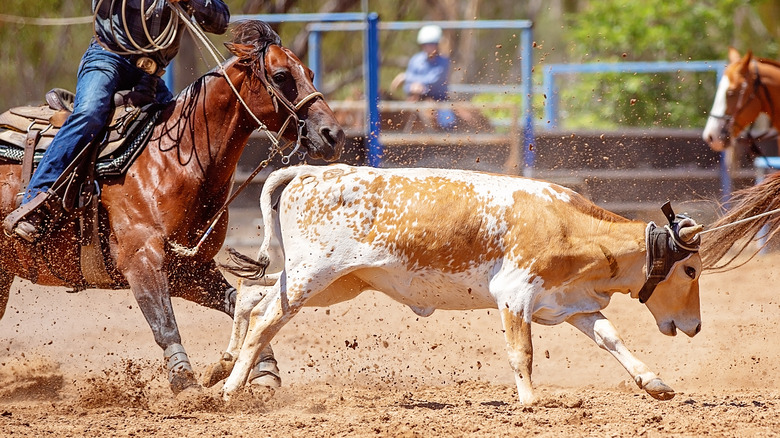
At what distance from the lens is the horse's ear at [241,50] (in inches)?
243

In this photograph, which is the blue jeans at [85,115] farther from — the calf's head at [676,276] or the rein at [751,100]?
the rein at [751,100]

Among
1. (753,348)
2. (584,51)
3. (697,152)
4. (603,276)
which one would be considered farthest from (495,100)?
(603,276)

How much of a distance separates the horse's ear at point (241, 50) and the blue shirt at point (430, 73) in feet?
20.2

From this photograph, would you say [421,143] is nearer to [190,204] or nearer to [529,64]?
[529,64]

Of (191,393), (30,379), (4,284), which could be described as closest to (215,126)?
(191,393)

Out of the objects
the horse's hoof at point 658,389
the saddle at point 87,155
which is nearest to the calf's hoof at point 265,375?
the saddle at point 87,155

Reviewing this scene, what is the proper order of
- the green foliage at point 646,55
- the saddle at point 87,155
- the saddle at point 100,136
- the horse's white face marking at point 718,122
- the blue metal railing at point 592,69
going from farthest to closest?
the green foliage at point 646,55 < the blue metal railing at point 592,69 < the horse's white face marking at point 718,122 < the saddle at point 100,136 < the saddle at point 87,155

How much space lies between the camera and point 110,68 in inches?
244

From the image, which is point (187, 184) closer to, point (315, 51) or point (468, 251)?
point (468, 251)

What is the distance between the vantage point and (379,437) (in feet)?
15.8

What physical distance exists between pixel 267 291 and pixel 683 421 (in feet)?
7.75

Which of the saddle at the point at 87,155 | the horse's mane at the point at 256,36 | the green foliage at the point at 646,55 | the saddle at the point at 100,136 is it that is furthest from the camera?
the green foliage at the point at 646,55

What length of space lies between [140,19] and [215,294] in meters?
1.71

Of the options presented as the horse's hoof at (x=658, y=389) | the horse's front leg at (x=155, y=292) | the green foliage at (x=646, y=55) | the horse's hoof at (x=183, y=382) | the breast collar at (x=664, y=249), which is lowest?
the green foliage at (x=646, y=55)
